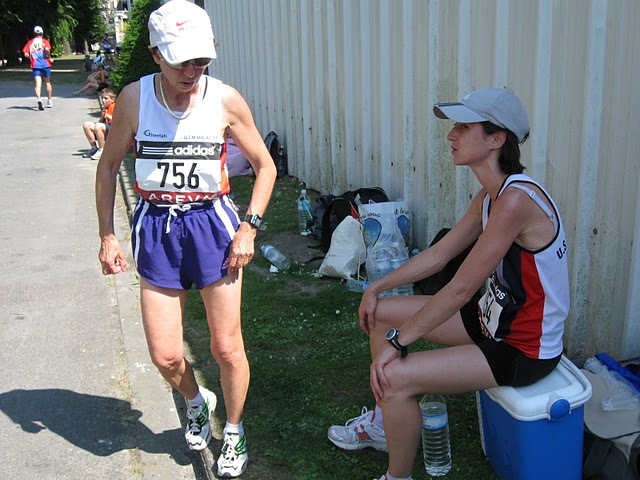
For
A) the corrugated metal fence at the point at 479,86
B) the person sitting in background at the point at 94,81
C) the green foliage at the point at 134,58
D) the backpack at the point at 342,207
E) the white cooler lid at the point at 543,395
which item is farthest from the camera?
the person sitting in background at the point at 94,81

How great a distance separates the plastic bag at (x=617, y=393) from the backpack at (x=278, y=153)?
6429 mm

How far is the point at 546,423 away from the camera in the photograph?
284 cm

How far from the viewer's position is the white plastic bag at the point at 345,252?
19.4 feet

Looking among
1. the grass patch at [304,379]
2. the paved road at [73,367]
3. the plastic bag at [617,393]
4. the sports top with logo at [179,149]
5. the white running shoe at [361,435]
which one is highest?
the sports top with logo at [179,149]

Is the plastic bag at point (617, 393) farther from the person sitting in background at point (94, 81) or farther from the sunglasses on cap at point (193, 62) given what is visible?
the person sitting in background at point (94, 81)

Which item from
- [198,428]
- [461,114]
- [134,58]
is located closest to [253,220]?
A: [461,114]

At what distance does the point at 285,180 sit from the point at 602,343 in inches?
224

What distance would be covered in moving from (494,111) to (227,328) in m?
1.50

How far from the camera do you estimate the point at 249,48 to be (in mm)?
10484

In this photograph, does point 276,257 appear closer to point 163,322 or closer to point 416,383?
point 163,322

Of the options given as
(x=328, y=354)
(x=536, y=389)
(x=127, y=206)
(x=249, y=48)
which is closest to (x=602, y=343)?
(x=536, y=389)

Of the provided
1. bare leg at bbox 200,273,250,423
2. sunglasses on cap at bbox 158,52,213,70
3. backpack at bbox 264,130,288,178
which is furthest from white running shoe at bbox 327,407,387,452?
backpack at bbox 264,130,288,178

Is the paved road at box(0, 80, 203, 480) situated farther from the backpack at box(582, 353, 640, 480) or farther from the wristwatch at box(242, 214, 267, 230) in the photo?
the backpack at box(582, 353, 640, 480)

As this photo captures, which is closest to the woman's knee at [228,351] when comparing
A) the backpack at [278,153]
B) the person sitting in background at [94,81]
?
the backpack at [278,153]
